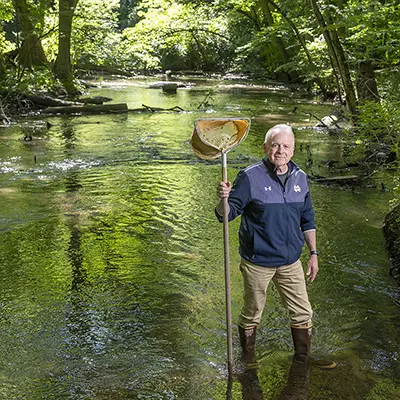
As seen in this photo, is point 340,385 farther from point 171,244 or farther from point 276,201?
point 171,244

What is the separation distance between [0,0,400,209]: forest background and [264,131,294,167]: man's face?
3543 mm

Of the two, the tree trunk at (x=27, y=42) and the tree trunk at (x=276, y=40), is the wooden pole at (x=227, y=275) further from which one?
the tree trunk at (x=276, y=40)

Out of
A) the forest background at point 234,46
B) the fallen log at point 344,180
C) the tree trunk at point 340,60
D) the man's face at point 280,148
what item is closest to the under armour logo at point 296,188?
the man's face at point 280,148

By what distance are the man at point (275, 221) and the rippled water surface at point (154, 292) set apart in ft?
2.20

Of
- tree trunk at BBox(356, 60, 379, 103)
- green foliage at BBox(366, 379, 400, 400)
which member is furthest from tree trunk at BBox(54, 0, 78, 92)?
green foliage at BBox(366, 379, 400, 400)

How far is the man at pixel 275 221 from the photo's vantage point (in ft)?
13.3

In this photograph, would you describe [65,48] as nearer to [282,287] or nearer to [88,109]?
[88,109]

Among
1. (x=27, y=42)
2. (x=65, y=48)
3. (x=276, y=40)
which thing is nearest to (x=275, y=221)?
(x=27, y=42)

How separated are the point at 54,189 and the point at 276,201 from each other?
686 cm

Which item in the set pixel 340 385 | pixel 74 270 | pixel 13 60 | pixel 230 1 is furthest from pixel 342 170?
pixel 230 1

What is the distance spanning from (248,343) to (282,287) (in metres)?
0.58

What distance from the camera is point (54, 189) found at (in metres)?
10.3

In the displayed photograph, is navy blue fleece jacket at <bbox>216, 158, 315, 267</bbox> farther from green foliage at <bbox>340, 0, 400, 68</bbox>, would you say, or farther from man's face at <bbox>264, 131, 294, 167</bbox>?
green foliage at <bbox>340, 0, 400, 68</bbox>

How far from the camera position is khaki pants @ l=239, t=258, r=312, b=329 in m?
4.23
